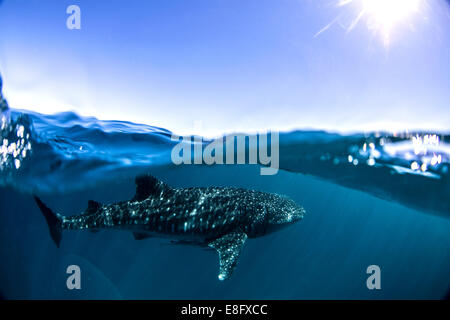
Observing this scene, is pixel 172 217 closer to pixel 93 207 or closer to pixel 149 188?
pixel 149 188

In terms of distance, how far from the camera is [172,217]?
750cm

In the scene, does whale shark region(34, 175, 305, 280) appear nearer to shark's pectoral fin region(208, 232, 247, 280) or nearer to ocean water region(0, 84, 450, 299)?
shark's pectoral fin region(208, 232, 247, 280)

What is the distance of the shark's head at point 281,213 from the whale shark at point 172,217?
48 cm

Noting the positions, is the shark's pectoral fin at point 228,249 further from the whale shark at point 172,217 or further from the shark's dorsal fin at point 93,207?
the shark's dorsal fin at point 93,207

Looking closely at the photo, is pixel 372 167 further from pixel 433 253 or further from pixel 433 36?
pixel 433 253

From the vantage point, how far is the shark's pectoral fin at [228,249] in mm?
6273

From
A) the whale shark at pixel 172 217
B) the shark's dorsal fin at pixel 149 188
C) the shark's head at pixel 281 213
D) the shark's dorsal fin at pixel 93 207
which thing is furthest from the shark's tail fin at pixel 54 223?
the shark's head at pixel 281 213

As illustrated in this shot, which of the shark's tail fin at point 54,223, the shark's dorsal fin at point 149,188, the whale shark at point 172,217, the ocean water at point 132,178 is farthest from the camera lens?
the ocean water at point 132,178

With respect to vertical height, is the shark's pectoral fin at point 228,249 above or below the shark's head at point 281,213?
below

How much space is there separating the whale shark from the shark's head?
0.48 meters
